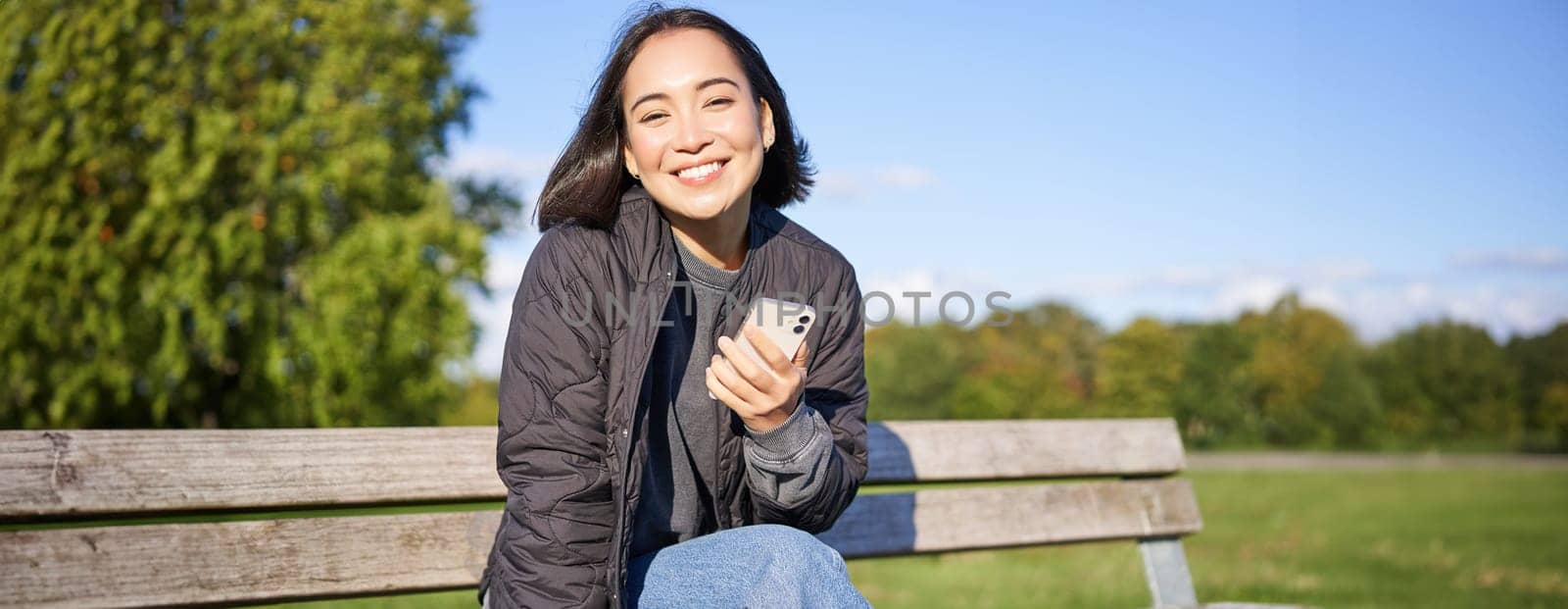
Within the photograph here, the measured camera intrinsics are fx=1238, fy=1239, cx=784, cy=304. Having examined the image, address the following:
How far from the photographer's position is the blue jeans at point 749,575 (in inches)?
82.6

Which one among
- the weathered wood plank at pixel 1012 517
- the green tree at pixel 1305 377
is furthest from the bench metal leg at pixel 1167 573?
the green tree at pixel 1305 377

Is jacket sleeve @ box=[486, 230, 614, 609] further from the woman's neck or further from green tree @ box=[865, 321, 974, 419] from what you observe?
green tree @ box=[865, 321, 974, 419]

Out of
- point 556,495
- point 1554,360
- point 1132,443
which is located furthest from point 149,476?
point 1554,360

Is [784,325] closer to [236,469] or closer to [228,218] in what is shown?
[236,469]

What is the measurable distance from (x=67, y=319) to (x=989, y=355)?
13097 mm

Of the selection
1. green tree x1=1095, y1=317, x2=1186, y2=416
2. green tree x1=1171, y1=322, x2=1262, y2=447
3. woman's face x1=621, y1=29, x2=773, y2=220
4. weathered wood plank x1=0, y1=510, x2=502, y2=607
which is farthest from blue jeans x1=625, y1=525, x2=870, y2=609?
green tree x1=1171, y1=322, x2=1262, y2=447

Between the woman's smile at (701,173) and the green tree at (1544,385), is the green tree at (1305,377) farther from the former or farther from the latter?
the woman's smile at (701,173)

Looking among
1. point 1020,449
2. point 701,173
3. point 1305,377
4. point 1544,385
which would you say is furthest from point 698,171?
point 1544,385

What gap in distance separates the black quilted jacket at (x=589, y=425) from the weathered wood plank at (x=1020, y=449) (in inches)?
24.3

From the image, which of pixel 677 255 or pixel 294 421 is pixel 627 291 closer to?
pixel 677 255

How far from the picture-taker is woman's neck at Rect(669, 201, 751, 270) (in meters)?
2.62

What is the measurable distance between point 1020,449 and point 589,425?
62.6 inches

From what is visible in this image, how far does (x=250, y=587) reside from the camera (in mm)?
2436

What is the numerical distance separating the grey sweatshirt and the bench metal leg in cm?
161
